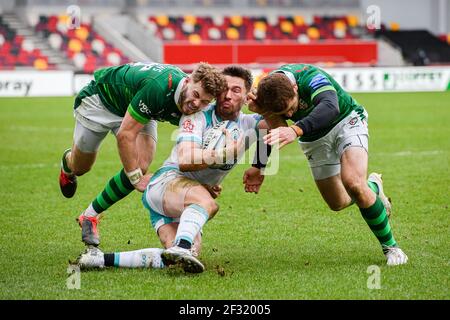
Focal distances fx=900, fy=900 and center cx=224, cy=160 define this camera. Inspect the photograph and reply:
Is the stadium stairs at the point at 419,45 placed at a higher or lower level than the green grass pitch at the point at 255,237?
lower

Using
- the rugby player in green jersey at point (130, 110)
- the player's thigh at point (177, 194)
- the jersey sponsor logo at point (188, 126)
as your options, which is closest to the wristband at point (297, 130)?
the rugby player in green jersey at point (130, 110)

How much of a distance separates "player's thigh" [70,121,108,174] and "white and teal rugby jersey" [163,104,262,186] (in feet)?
5.08

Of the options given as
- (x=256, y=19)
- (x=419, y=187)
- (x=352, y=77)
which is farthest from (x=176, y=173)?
(x=256, y=19)

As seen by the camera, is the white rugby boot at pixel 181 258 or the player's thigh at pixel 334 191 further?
the player's thigh at pixel 334 191

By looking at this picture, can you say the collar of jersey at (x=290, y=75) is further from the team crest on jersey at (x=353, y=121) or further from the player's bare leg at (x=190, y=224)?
the player's bare leg at (x=190, y=224)

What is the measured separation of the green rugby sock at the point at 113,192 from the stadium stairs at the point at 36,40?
30.7 m

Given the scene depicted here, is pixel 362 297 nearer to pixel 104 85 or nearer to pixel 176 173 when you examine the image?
pixel 176 173

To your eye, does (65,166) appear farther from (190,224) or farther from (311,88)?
(311,88)

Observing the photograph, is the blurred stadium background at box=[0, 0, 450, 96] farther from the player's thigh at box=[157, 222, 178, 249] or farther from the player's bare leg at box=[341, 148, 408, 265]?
the player's thigh at box=[157, 222, 178, 249]

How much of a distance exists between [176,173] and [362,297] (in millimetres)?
1990

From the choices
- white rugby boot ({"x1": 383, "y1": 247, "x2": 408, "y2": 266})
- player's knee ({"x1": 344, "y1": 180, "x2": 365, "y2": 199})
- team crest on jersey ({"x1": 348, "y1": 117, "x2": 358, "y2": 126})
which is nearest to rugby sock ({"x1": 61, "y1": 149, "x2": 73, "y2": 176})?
team crest on jersey ({"x1": 348, "y1": 117, "x2": 358, "y2": 126})

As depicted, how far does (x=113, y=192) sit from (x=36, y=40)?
32.4m

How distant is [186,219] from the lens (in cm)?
686

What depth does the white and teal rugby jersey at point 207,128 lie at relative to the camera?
718 cm
